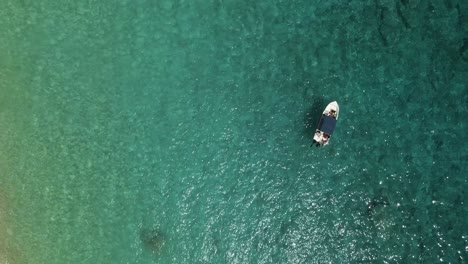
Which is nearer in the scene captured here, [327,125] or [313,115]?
[327,125]

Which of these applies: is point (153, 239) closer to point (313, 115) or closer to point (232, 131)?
point (232, 131)

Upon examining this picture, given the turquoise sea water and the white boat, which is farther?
the turquoise sea water

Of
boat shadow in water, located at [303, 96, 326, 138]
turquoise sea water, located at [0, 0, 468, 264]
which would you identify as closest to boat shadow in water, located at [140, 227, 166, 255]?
turquoise sea water, located at [0, 0, 468, 264]

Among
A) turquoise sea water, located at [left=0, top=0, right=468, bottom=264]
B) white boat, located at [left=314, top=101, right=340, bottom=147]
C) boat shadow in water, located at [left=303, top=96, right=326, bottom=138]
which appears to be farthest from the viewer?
boat shadow in water, located at [left=303, top=96, right=326, bottom=138]

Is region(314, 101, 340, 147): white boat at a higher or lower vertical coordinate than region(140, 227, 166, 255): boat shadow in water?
higher

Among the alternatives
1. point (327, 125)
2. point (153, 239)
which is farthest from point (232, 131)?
point (153, 239)

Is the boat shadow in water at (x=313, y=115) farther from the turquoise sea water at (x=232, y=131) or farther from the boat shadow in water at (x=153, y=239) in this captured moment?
the boat shadow in water at (x=153, y=239)

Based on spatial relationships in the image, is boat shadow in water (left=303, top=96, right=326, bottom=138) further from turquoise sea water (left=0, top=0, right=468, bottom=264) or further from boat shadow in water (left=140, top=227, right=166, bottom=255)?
boat shadow in water (left=140, top=227, right=166, bottom=255)

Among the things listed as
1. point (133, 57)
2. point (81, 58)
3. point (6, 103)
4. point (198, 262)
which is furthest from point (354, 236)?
point (6, 103)
